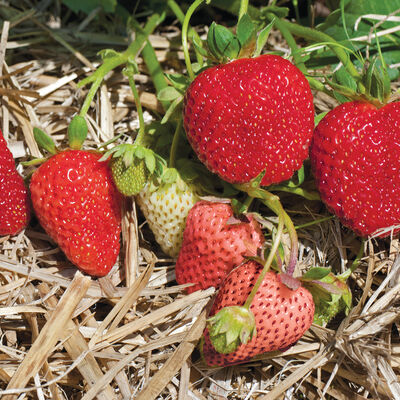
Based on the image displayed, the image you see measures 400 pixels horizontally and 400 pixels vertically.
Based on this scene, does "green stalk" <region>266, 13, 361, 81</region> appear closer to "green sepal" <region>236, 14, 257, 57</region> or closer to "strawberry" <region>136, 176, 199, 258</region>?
"green sepal" <region>236, 14, 257, 57</region>

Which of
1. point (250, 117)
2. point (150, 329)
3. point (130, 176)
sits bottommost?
point (150, 329)

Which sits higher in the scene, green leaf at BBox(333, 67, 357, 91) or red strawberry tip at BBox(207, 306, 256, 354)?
green leaf at BBox(333, 67, 357, 91)

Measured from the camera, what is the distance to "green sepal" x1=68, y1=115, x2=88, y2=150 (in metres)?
1.42

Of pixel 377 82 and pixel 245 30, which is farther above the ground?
pixel 245 30

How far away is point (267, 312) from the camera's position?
1236 mm

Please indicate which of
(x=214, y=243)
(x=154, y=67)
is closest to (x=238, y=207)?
(x=214, y=243)

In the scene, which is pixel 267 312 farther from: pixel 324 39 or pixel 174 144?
pixel 324 39

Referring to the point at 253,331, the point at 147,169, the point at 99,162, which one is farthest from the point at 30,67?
the point at 253,331

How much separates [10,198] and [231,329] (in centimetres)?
66

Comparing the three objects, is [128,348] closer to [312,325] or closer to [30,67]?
[312,325]

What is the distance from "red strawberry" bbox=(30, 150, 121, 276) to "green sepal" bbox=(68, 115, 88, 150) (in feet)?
0.09

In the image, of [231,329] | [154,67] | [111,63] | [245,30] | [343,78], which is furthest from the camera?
[154,67]

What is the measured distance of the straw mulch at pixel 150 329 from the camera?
1306 mm

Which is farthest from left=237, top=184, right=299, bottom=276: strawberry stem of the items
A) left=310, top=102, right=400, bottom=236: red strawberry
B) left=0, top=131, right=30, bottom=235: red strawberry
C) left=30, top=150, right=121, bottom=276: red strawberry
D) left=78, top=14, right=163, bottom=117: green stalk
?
left=0, top=131, right=30, bottom=235: red strawberry
